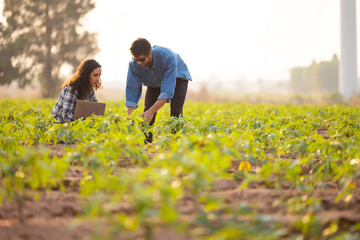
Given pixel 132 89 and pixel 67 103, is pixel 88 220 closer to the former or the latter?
pixel 132 89

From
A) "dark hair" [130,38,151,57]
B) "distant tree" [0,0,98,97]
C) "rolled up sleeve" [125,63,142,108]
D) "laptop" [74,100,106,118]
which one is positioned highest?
"distant tree" [0,0,98,97]

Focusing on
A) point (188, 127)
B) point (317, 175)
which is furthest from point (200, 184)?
point (188, 127)

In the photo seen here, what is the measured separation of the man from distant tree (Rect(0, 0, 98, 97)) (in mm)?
21001

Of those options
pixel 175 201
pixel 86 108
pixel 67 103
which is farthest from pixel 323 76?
pixel 175 201

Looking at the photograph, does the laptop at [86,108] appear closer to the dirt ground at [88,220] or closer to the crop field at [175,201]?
the crop field at [175,201]

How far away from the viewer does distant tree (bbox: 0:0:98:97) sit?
2362 cm

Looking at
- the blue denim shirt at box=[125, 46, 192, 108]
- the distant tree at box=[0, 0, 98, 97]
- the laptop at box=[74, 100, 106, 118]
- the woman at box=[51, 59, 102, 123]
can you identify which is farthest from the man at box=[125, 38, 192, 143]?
the distant tree at box=[0, 0, 98, 97]

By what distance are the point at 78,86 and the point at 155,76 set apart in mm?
1180

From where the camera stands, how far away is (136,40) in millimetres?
4270

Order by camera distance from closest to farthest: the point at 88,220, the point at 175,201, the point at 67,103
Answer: the point at 175,201, the point at 88,220, the point at 67,103

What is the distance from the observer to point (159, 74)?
488 centimetres

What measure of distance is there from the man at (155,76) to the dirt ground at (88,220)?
70.9 inches

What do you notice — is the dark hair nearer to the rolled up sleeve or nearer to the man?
the man

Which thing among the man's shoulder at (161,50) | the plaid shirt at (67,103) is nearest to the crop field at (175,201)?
the man's shoulder at (161,50)
